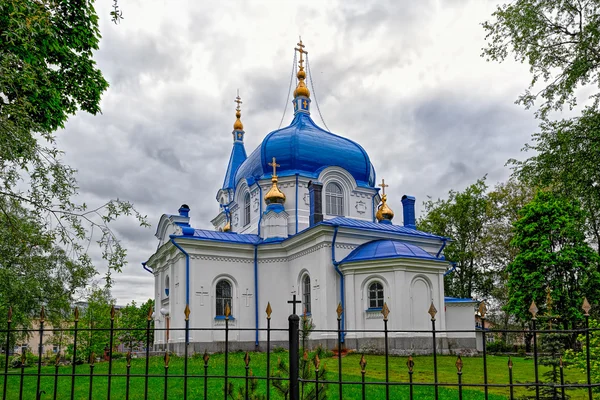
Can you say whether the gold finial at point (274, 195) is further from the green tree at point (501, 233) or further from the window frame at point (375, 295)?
the green tree at point (501, 233)

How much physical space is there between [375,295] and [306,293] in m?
2.97

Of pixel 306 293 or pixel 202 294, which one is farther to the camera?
pixel 306 293

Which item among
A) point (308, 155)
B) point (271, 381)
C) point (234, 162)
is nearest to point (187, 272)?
point (308, 155)

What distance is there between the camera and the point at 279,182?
837 inches

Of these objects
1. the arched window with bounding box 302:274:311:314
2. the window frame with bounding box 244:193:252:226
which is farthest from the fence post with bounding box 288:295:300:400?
the window frame with bounding box 244:193:252:226

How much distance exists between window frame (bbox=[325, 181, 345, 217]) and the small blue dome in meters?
3.77

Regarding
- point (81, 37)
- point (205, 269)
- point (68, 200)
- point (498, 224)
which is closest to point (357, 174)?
point (205, 269)

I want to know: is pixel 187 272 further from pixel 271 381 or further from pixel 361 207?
pixel 271 381

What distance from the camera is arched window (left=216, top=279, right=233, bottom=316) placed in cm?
1911

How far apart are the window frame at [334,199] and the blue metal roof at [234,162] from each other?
25.5 ft

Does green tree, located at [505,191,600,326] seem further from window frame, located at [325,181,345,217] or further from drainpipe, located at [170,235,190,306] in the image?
drainpipe, located at [170,235,190,306]

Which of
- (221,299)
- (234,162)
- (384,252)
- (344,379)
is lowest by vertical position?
(344,379)

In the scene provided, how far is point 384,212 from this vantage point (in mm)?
22031

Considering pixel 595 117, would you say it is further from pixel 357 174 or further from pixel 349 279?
pixel 357 174
